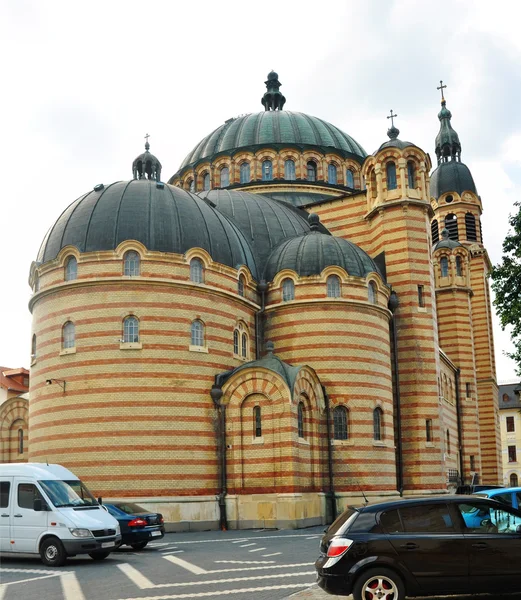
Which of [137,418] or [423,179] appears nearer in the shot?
[137,418]

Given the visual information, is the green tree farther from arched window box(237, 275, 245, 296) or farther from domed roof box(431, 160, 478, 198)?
domed roof box(431, 160, 478, 198)

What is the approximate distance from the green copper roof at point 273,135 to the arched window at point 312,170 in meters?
1.27

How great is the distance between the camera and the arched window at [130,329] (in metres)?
30.5

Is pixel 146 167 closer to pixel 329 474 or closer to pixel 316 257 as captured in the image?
pixel 316 257

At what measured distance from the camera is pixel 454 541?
11.1 meters

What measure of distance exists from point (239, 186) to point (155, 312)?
65.7 feet

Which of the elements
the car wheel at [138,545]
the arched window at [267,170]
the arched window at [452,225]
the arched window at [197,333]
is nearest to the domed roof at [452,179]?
the arched window at [452,225]

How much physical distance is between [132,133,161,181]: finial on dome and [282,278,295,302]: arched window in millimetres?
9118

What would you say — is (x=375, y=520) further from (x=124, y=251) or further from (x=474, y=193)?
(x=474, y=193)

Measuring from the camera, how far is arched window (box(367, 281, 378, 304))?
1416 inches

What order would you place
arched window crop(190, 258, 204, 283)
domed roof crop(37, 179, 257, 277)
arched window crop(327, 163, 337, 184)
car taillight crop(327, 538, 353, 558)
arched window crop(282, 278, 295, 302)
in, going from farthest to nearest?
arched window crop(327, 163, 337, 184) < arched window crop(282, 278, 295, 302) < arched window crop(190, 258, 204, 283) < domed roof crop(37, 179, 257, 277) < car taillight crop(327, 538, 353, 558)

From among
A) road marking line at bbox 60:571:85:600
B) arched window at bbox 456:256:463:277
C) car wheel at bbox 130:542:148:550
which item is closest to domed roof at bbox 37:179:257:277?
car wheel at bbox 130:542:148:550

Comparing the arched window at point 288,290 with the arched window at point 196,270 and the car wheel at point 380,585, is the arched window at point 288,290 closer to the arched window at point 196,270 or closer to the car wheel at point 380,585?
the arched window at point 196,270

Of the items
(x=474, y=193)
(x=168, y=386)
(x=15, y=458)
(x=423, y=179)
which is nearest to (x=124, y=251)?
(x=168, y=386)
